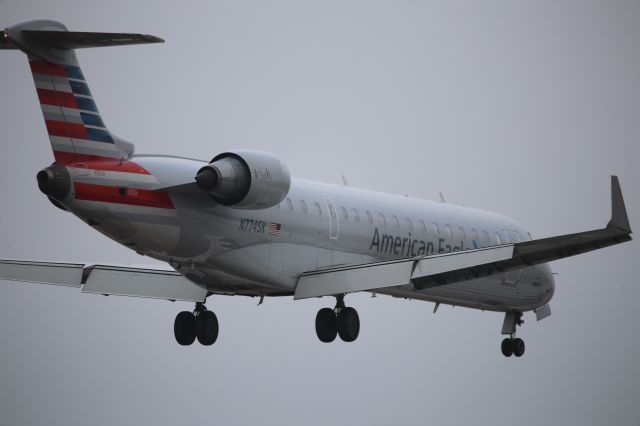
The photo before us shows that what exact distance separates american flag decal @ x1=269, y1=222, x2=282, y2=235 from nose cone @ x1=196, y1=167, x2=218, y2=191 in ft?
10.2

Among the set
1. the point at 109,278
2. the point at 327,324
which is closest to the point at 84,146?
the point at 109,278

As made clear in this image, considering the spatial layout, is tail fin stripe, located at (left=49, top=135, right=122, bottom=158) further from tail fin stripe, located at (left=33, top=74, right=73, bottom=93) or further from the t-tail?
tail fin stripe, located at (left=33, top=74, right=73, bottom=93)

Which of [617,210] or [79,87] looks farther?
[617,210]

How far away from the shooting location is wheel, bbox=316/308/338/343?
30406mm

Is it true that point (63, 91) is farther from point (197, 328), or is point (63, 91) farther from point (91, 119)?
point (197, 328)

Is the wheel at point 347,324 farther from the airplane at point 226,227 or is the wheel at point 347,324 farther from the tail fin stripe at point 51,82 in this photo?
the tail fin stripe at point 51,82

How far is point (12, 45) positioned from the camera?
24.3 meters

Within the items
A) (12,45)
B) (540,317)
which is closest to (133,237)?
(12,45)

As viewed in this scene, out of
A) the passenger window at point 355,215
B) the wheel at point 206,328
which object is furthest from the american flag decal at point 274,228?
the wheel at point 206,328

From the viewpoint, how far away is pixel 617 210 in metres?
26.1

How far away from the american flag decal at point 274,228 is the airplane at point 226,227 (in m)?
0.05

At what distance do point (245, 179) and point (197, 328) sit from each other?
564cm

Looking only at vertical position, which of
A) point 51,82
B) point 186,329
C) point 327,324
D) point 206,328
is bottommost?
point 186,329

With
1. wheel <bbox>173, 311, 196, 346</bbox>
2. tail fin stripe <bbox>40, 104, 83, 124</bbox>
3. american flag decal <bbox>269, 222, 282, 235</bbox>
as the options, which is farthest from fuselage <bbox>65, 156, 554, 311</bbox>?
wheel <bbox>173, 311, 196, 346</bbox>
